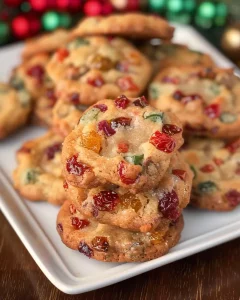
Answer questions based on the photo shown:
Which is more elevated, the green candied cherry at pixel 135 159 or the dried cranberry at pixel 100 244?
the green candied cherry at pixel 135 159

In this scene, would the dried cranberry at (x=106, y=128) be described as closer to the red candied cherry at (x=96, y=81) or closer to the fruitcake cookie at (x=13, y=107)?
the red candied cherry at (x=96, y=81)

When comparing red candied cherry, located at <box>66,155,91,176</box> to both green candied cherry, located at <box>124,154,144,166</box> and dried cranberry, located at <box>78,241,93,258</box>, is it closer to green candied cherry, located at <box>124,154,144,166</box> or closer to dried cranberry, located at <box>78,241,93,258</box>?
green candied cherry, located at <box>124,154,144,166</box>

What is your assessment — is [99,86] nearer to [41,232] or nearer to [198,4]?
[41,232]

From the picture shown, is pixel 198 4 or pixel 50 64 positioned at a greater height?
pixel 50 64

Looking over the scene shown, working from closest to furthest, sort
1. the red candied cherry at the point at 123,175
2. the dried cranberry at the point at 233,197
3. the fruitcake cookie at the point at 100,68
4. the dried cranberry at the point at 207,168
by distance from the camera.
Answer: the red candied cherry at the point at 123,175
the dried cranberry at the point at 233,197
the dried cranberry at the point at 207,168
the fruitcake cookie at the point at 100,68

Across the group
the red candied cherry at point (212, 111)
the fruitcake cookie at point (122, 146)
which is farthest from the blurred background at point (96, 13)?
the fruitcake cookie at point (122, 146)

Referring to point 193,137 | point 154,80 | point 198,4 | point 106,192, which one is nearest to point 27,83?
point 154,80

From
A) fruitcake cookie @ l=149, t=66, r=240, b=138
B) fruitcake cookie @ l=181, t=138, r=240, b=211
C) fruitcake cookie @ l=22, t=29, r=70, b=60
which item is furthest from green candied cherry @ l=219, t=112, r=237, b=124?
fruitcake cookie @ l=22, t=29, r=70, b=60

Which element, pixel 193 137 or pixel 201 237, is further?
pixel 193 137
